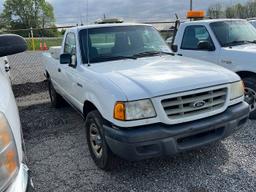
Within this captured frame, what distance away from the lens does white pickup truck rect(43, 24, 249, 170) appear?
2889 millimetres

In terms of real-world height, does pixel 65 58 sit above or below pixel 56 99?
above

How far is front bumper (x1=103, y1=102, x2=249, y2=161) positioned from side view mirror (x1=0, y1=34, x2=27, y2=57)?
122cm

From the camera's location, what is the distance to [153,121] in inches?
115

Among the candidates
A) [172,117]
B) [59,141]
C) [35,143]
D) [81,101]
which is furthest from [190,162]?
[35,143]

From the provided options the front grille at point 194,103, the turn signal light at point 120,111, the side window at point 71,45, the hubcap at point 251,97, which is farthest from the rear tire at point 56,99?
the hubcap at point 251,97

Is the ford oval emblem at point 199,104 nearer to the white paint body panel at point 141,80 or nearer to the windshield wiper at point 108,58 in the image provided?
the white paint body panel at point 141,80

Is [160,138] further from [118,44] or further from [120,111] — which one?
[118,44]

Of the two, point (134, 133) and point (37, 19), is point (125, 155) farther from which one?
point (37, 19)

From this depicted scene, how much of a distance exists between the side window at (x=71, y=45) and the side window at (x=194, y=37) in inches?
104

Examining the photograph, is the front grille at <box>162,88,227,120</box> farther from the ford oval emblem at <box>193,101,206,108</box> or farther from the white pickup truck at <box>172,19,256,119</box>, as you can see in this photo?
the white pickup truck at <box>172,19,256,119</box>

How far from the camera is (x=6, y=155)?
156 centimetres

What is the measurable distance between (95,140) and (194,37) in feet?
11.9

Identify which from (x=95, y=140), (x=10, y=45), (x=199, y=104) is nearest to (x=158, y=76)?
(x=199, y=104)

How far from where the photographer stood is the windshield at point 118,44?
13.5 ft
